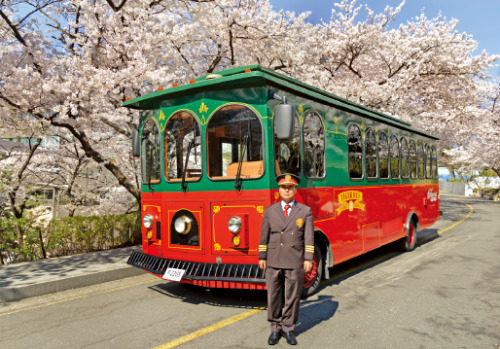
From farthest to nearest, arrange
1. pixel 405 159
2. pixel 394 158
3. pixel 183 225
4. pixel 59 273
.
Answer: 1. pixel 405 159
2. pixel 394 158
3. pixel 59 273
4. pixel 183 225

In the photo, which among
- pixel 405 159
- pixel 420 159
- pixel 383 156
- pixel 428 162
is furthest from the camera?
pixel 428 162

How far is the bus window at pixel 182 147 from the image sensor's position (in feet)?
18.9

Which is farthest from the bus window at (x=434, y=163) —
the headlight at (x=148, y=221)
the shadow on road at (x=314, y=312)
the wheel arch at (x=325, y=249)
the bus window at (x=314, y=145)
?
the headlight at (x=148, y=221)

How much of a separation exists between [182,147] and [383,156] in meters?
4.64

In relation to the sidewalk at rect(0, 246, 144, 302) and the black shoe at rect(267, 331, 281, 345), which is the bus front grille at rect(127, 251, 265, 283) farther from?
the sidewalk at rect(0, 246, 144, 302)

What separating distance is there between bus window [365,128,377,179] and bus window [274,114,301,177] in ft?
8.49

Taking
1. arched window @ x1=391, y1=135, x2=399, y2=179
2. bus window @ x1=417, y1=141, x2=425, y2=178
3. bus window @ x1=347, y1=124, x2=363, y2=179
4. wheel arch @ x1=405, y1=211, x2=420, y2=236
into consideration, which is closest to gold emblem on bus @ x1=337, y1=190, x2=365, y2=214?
bus window @ x1=347, y1=124, x2=363, y2=179

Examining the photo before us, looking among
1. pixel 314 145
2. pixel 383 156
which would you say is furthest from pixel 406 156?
pixel 314 145

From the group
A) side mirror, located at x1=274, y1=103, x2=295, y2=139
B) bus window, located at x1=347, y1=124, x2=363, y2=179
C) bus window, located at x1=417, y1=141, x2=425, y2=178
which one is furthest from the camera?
bus window, located at x1=417, y1=141, x2=425, y2=178

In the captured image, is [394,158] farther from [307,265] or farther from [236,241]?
[307,265]

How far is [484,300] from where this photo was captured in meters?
5.66

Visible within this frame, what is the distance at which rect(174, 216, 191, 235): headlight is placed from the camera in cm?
570

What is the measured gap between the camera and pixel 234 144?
17.7ft

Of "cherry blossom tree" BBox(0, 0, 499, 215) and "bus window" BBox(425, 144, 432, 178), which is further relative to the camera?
"bus window" BBox(425, 144, 432, 178)
